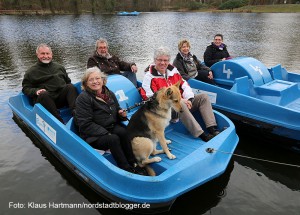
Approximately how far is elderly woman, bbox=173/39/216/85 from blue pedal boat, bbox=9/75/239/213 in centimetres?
172

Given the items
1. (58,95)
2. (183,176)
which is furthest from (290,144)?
(58,95)

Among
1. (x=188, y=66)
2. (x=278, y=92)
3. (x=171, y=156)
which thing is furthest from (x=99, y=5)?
(x=171, y=156)

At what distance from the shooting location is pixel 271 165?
5.04m

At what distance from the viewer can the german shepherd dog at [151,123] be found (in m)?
3.78

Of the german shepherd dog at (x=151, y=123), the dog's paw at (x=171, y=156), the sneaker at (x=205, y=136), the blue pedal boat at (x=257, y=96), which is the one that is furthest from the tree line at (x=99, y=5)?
the dog's paw at (x=171, y=156)

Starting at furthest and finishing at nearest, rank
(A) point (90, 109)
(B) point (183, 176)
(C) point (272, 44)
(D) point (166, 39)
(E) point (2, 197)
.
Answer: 1. (D) point (166, 39)
2. (C) point (272, 44)
3. (E) point (2, 197)
4. (A) point (90, 109)
5. (B) point (183, 176)

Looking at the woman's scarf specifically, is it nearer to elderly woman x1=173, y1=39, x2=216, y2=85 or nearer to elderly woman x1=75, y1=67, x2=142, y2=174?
elderly woman x1=75, y1=67, x2=142, y2=174

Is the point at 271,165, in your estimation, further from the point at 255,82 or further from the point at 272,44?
the point at 272,44

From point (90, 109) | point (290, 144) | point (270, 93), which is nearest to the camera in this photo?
point (90, 109)

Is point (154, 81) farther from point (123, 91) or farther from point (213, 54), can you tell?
point (213, 54)

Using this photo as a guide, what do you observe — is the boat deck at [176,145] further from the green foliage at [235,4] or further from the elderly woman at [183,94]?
the green foliage at [235,4]

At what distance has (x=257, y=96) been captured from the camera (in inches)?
252

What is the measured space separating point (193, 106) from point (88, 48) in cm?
1440

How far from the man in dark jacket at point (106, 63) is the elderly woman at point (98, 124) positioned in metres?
2.12
